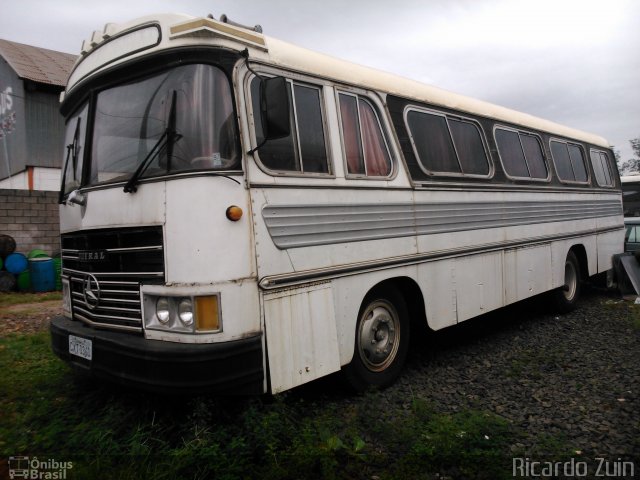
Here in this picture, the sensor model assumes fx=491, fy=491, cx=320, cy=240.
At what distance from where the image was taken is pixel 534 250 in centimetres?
659

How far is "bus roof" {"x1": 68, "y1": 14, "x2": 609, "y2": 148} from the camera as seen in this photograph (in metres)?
3.24

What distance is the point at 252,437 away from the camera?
3.15m

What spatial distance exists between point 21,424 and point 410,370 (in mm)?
3360

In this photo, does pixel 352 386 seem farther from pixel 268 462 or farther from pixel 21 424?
pixel 21 424

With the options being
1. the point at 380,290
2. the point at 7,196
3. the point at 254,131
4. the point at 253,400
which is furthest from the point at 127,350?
the point at 7,196

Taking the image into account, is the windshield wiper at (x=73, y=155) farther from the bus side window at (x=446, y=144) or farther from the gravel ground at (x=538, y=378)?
the bus side window at (x=446, y=144)

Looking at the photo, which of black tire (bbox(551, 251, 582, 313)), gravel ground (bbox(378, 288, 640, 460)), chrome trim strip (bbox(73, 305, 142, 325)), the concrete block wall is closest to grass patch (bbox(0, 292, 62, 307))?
the concrete block wall

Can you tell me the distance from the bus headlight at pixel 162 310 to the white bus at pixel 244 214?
1 cm

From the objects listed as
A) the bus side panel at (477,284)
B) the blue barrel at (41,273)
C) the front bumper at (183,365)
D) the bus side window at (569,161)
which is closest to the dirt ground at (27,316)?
the blue barrel at (41,273)

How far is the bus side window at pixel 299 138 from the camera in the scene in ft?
11.2

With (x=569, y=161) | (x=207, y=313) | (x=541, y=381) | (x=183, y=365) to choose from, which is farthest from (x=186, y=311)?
(x=569, y=161)

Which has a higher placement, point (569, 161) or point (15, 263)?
point (569, 161)

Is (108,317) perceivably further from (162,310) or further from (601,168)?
(601,168)

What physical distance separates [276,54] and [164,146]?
3.49 ft
